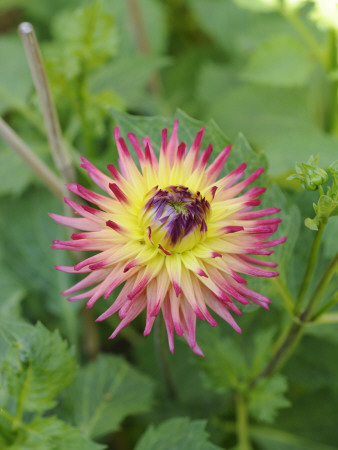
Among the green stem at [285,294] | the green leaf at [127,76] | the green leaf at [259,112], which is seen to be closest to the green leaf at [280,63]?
the green leaf at [259,112]

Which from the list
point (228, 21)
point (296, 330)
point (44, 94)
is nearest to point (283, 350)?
point (296, 330)

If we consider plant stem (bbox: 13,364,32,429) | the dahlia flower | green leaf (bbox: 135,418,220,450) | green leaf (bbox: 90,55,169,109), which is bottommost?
green leaf (bbox: 135,418,220,450)

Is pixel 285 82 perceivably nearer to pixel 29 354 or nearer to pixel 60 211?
pixel 60 211

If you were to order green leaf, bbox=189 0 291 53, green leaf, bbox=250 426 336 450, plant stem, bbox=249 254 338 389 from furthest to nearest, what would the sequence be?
green leaf, bbox=189 0 291 53, green leaf, bbox=250 426 336 450, plant stem, bbox=249 254 338 389

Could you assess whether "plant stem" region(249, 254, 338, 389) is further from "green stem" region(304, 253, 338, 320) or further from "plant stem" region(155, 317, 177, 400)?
"plant stem" region(155, 317, 177, 400)

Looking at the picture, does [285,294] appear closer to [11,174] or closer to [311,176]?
[311,176]

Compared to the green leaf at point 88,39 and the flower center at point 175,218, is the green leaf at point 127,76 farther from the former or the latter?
the flower center at point 175,218

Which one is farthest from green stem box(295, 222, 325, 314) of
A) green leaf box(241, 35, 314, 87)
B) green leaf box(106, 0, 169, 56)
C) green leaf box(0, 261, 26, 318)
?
green leaf box(106, 0, 169, 56)
